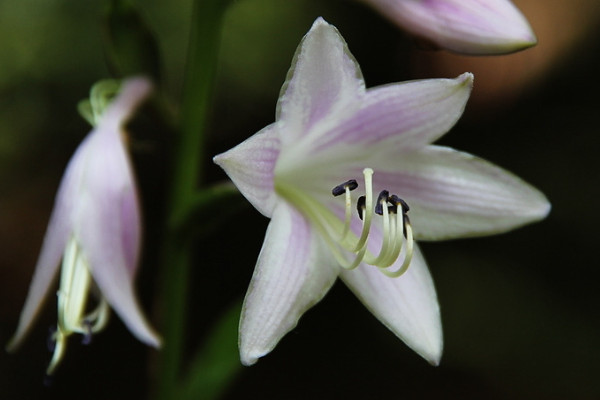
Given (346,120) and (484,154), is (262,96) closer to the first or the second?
(484,154)

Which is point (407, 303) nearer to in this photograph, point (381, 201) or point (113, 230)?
point (381, 201)

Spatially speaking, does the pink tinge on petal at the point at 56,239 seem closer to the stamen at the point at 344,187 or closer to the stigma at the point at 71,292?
the stigma at the point at 71,292

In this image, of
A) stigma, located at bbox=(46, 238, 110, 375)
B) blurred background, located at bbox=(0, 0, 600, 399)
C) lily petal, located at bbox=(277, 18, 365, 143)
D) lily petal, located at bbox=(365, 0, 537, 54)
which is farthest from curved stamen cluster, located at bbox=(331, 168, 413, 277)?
blurred background, located at bbox=(0, 0, 600, 399)

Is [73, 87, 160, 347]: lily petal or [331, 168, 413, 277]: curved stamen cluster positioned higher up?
[73, 87, 160, 347]: lily petal

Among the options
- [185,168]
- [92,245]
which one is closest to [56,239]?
[92,245]

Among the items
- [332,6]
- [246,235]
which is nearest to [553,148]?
[332,6]

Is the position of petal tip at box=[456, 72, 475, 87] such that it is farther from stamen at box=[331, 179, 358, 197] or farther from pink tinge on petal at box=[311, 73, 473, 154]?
stamen at box=[331, 179, 358, 197]
